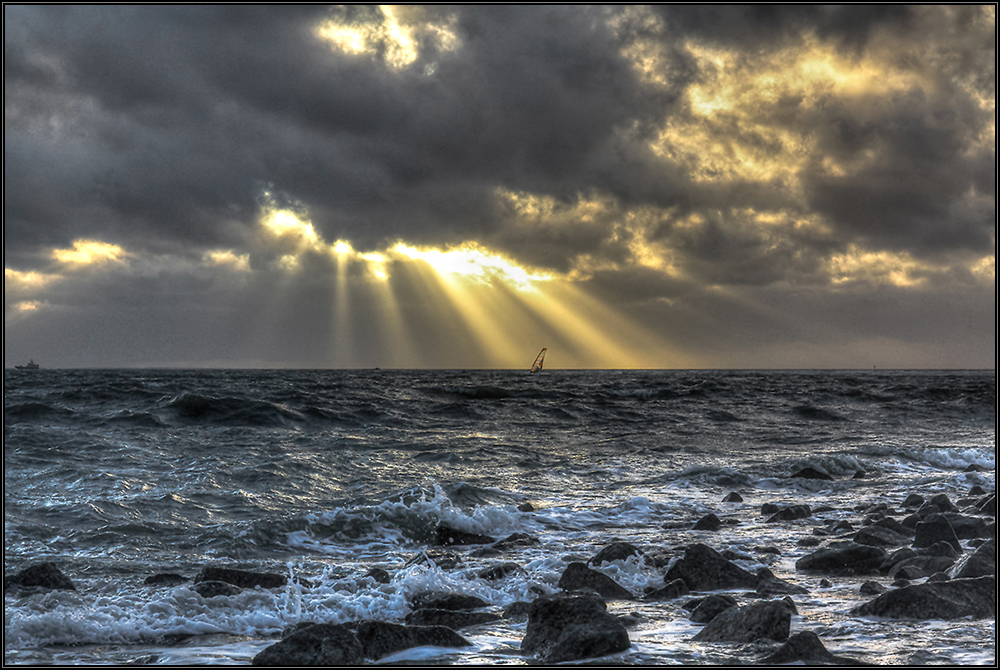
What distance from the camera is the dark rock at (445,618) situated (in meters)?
4.87

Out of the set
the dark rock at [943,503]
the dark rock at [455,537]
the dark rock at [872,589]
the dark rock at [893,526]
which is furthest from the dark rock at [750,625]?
the dark rock at [943,503]

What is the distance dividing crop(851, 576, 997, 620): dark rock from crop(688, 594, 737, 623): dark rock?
0.94 metres

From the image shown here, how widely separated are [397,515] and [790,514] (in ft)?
18.1

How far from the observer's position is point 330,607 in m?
5.29

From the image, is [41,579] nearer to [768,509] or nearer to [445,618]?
[445,618]

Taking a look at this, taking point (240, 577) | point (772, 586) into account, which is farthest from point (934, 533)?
point (240, 577)

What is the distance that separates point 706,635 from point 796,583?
6.36ft

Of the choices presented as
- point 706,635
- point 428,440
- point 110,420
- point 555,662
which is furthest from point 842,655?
point 110,420

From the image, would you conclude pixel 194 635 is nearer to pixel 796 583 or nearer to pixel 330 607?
pixel 330 607

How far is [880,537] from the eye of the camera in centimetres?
716

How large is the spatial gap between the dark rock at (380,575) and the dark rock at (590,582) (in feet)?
5.46

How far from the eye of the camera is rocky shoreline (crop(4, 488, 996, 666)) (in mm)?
4184

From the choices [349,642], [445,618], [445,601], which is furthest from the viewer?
[445,601]

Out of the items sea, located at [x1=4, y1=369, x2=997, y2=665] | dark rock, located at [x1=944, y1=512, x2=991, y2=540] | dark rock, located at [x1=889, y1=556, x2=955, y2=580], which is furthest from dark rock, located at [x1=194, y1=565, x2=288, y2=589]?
dark rock, located at [x1=944, y1=512, x2=991, y2=540]
